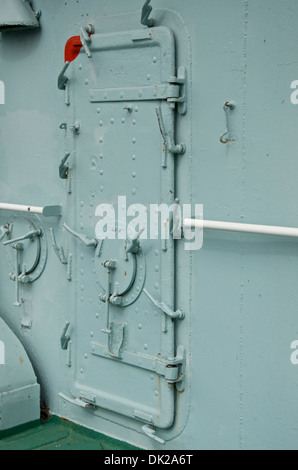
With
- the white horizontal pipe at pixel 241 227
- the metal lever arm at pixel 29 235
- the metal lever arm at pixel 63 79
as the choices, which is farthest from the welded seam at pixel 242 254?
the metal lever arm at pixel 29 235

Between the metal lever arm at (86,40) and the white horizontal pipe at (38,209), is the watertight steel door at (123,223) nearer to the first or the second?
the metal lever arm at (86,40)

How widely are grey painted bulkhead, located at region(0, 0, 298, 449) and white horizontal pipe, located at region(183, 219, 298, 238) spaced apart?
0.11 m

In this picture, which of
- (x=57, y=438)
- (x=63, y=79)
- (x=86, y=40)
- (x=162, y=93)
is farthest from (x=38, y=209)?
(x=57, y=438)

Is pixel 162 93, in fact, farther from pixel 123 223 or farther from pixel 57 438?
pixel 57 438

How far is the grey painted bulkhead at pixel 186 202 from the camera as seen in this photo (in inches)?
127

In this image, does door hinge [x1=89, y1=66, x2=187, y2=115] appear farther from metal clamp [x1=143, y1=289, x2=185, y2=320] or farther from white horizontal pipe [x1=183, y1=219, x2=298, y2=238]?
metal clamp [x1=143, y1=289, x2=185, y2=320]

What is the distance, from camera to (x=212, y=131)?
3.45m

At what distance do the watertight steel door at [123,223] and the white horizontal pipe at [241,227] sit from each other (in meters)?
0.24

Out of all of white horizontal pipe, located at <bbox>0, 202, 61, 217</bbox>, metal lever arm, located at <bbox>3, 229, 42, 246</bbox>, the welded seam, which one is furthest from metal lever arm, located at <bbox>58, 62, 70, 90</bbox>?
the welded seam

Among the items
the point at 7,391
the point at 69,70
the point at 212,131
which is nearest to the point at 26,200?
the point at 69,70

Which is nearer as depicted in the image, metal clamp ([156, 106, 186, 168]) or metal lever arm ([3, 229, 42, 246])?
metal clamp ([156, 106, 186, 168])

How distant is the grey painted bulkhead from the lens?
3.22 meters

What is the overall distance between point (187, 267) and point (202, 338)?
0.38 m

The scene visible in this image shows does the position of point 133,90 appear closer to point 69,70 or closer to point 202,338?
point 69,70
